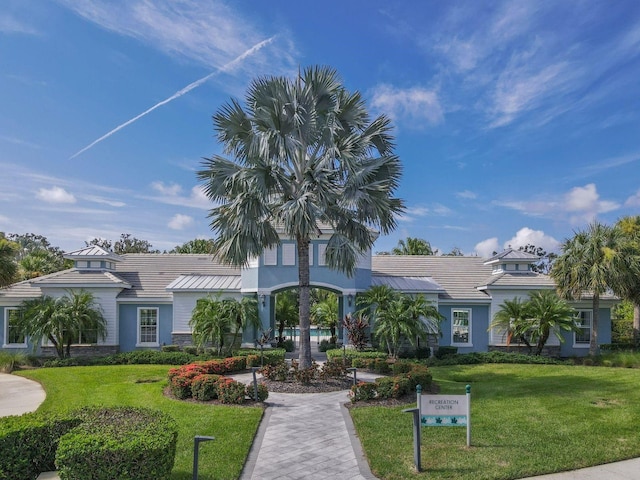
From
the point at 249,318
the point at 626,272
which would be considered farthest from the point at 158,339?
the point at 626,272

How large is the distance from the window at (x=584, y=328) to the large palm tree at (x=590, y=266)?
1.37m

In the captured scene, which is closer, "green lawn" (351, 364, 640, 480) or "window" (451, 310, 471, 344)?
"green lawn" (351, 364, 640, 480)

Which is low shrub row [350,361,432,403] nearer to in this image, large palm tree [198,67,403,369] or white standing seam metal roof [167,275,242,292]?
large palm tree [198,67,403,369]

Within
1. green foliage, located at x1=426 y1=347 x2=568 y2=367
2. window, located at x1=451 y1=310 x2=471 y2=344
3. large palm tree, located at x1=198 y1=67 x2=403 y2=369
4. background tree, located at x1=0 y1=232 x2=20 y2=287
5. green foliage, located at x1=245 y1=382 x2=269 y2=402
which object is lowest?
green foliage, located at x1=426 y1=347 x2=568 y2=367

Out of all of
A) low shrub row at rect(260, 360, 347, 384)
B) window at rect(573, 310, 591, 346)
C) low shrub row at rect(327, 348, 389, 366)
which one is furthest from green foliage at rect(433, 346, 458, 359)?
low shrub row at rect(260, 360, 347, 384)

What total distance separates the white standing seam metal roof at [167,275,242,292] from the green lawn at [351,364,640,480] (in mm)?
12212

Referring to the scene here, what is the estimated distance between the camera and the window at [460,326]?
23781mm

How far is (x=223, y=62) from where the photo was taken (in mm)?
13773

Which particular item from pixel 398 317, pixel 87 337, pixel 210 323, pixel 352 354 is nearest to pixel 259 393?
pixel 352 354

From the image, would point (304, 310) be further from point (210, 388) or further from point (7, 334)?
point (7, 334)

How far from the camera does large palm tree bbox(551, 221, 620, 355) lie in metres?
20.3

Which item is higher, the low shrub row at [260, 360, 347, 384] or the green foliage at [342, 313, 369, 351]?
the green foliage at [342, 313, 369, 351]

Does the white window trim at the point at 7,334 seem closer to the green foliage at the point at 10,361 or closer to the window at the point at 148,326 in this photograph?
the green foliage at the point at 10,361

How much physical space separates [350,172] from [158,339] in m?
13.9
